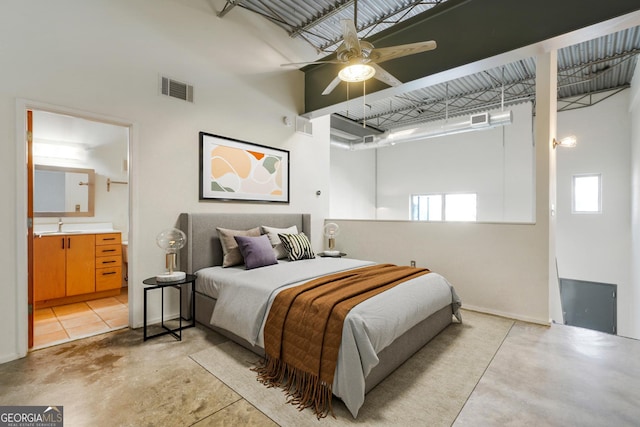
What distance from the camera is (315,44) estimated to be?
474 centimetres

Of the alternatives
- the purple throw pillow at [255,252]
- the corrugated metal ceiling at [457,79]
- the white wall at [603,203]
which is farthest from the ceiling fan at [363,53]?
the white wall at [603,203]

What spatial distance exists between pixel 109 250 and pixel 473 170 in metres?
7.71

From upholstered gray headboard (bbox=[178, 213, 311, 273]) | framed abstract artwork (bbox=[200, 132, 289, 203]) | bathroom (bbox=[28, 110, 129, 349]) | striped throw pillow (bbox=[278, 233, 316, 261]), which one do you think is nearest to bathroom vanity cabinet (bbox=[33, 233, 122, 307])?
bathroom (bbox=[28, 110, 129, 349])

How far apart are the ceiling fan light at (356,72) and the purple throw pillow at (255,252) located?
6.47 feet

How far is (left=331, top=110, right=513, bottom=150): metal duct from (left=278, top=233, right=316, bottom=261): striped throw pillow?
3.67m

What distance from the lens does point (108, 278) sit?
4172mm

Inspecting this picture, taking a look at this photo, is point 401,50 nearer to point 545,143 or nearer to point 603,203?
point 545,143

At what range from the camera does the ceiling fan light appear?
2.64 metres

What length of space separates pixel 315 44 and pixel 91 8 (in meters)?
2.97

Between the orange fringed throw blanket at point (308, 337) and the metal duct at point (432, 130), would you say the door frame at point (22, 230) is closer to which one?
the orange fringed throw blanket at point (308, 337)

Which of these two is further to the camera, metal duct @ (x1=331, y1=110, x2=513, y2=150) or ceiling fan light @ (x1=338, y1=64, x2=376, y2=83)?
metal duct @ (x1=331, y1=110, x2=513, y2=150)

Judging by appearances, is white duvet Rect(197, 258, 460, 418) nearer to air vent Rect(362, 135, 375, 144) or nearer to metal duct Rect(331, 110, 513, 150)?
metal duct Rect(331, 110, 513, 150)

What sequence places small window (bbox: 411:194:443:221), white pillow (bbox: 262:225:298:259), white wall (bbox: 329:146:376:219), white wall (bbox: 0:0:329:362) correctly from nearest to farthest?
white wall (bbox: 0:0:329:362) < white pillow (bbox: 262:225:298:259) < white wall (bbox: 329:146:376:219) < small window (bbox: 411:194:443:221)

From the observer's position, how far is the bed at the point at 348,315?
1.79 m
